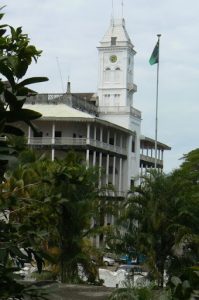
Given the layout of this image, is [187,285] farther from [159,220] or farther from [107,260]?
[107,260]

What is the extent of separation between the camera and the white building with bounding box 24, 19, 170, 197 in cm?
5416

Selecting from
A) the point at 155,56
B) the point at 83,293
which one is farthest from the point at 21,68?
the point at 155,56

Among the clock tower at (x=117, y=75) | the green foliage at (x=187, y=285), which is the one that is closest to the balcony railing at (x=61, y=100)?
the clock tower at (x=117, y=75)

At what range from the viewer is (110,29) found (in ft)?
215

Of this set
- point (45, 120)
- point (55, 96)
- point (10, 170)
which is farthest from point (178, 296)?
point (55, 96)

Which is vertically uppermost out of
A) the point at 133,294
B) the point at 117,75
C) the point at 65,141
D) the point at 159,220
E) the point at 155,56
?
the point at 117,75

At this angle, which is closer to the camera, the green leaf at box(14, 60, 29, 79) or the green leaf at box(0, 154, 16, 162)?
the green leaf at box(0, 154, 16, 162)

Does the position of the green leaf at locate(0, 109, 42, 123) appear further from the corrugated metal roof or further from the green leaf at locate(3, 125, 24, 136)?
the corrugated metal roof

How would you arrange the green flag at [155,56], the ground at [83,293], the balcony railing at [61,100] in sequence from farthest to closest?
the balcony railing at [61,100], the green flag at [155,56], the ground at [83,293]

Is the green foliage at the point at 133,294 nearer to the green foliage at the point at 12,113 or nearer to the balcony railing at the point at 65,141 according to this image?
the green foliage at the point at 12,113

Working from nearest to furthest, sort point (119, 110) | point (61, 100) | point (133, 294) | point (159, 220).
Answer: point (133, 294)
point (159, 220)
point (61, 100)
point (119, 110)

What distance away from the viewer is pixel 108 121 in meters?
60.1

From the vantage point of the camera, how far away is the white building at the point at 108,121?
54.2m

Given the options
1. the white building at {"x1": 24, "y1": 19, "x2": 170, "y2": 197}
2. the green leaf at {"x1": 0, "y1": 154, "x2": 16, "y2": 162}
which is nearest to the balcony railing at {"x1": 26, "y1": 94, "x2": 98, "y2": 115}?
the white building at {"x1": 24, "y1": 19, "x2": 170, "y2": 197}
